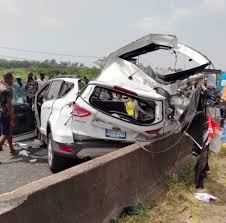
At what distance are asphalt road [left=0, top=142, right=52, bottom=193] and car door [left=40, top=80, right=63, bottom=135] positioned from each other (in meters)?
0.62

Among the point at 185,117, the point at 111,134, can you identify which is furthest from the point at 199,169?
the point at 111,134

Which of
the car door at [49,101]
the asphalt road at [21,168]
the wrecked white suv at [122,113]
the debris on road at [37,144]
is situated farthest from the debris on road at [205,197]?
the debris on road at [37,144]

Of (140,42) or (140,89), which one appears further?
(140,42)

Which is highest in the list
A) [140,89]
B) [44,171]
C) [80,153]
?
[140,89]

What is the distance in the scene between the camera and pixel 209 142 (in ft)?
22.0

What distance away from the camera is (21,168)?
310 inches

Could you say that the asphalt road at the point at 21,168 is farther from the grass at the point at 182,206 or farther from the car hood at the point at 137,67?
the grass at the point at 182,206

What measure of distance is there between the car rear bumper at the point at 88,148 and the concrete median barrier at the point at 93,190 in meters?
0.81

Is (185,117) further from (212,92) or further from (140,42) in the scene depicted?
(140,42)

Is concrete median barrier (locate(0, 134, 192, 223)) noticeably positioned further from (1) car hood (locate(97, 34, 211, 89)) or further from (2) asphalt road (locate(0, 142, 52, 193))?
(2) asphalt road (locate(0, 142, 52, 193))

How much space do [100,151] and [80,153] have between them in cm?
32

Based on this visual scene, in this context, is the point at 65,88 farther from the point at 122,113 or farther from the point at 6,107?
the point at 122,113

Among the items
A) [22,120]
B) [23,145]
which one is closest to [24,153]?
[23,145]

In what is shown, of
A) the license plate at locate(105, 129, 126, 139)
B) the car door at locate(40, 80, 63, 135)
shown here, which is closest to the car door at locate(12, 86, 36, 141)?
the car door at locate(40, 80, 63, 135)
